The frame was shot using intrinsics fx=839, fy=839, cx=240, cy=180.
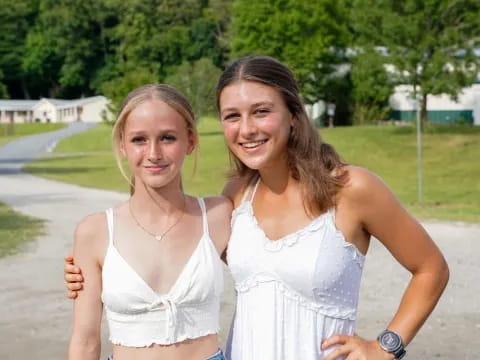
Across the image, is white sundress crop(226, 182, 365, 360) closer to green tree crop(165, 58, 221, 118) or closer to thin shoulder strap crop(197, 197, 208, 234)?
thin shoulder strap crop(197, 197, 208, 234)

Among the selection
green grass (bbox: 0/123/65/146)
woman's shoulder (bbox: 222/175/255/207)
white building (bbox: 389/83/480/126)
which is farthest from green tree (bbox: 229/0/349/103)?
woman's shoulder (bbox: 222/175/255/207)

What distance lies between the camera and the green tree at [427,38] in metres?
31.9

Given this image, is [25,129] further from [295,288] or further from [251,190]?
[295,288]

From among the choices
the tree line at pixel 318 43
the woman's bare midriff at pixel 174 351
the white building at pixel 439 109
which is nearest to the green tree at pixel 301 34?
the tree line at pixel 318 43

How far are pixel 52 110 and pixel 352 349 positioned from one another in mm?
89447

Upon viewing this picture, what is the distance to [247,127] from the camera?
2.45 metres

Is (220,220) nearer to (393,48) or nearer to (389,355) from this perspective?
(389,355)

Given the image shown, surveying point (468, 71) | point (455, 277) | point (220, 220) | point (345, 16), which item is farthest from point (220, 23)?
point (220, 220)

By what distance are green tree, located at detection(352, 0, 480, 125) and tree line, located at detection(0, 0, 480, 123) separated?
0.04 meters

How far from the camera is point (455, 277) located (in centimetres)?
912

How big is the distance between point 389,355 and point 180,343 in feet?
2.03

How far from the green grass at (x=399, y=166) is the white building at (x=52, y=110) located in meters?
47.7

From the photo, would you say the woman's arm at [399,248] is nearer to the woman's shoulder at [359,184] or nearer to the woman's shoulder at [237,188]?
the woman's shoulder at [359,184]

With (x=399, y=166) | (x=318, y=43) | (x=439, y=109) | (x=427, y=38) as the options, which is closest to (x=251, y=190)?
(x=399, y=166)
